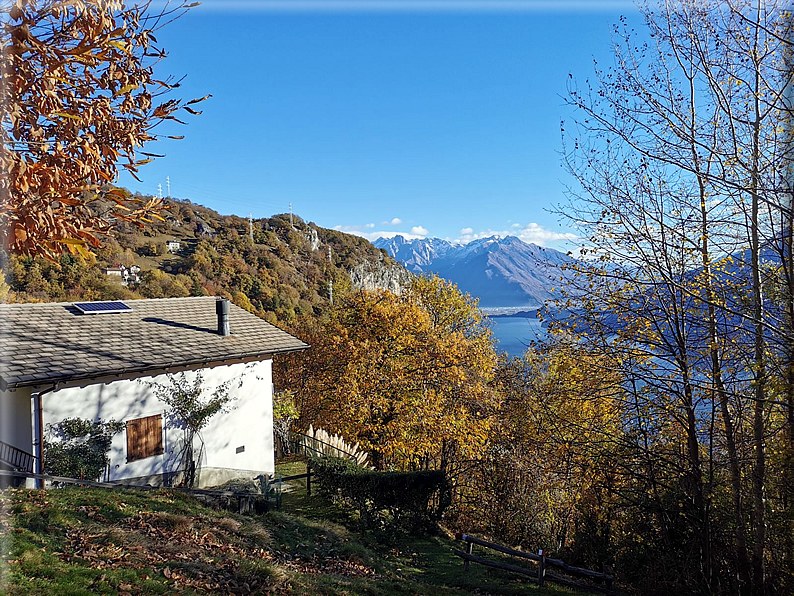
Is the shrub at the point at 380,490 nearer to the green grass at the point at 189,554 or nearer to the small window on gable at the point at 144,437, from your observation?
the green grass at the point at 189,554

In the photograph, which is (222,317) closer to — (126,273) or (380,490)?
(380,490)

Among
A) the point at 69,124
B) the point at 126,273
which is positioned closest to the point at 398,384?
the point at 69,124

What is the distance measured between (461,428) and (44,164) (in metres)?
16.2

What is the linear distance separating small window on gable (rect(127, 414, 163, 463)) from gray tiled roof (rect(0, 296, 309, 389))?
140cm

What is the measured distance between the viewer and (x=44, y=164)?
307cm

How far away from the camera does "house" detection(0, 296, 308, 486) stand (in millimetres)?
10930

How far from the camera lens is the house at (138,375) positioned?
1093cm

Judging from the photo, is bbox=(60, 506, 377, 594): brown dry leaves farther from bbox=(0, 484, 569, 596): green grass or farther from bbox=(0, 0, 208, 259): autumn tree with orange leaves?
bbox=(0, 0, 208, 259): autumn tree with orange leaves

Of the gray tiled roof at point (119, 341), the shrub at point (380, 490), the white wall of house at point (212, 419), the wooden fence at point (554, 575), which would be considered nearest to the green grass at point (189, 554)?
the wooden fence at point (554, 575)

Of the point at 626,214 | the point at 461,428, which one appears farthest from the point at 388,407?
Answer: the point at 626,214

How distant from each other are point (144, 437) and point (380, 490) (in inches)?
252

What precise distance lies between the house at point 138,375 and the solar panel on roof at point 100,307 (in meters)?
0.03

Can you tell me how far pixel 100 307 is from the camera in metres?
15.5

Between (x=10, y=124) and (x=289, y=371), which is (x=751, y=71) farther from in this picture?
(x=289, y=371)
